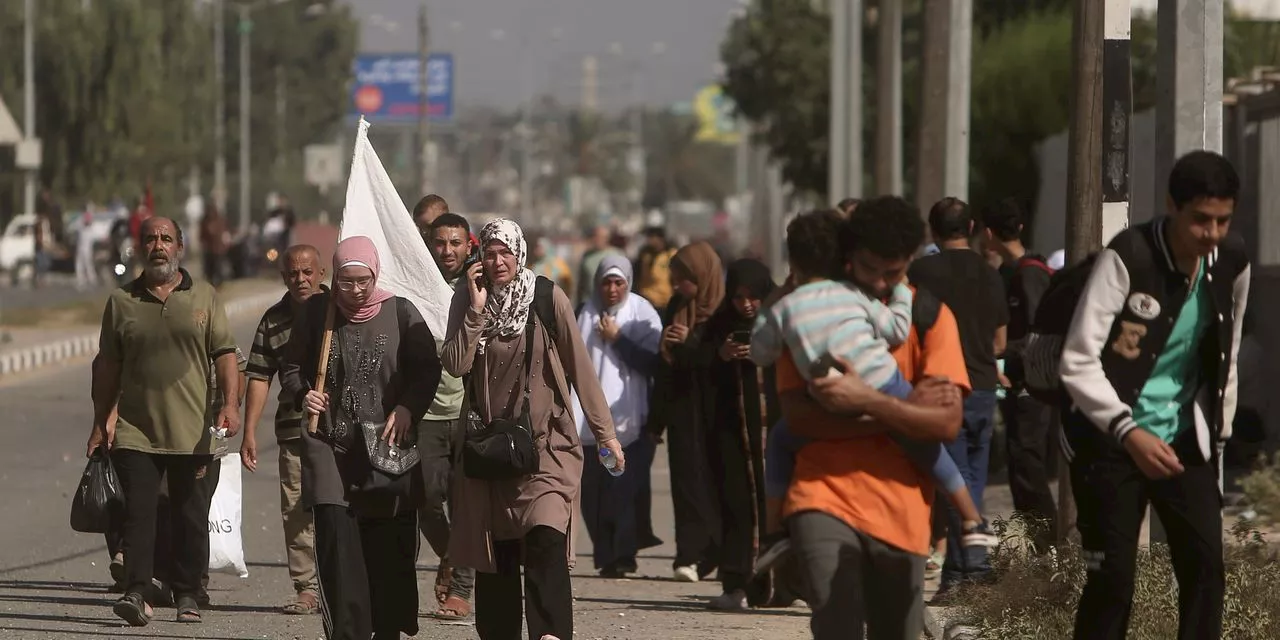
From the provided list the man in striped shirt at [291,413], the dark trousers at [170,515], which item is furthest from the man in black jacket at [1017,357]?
the dark trousers at [170,515]

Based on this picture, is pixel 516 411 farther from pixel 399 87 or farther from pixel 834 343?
pixel 399 87

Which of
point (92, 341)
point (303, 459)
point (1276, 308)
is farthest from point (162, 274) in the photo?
point (92, 341)

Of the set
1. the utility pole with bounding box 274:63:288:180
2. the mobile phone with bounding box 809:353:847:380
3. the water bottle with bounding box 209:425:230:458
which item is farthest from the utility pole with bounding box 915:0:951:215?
the utility pole with bounding box 274:63:288:180

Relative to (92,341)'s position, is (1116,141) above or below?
above

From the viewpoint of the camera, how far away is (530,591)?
7645 millimetres

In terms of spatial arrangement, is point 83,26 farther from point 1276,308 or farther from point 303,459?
point 303,459

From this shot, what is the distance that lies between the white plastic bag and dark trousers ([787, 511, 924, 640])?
4.37 meters

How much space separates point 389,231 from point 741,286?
1.99 metres

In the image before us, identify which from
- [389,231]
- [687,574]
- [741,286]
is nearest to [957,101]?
[687,574]

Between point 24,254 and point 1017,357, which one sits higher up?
point 1017,357

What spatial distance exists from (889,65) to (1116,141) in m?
17.2

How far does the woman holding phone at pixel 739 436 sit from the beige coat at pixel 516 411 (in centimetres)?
230

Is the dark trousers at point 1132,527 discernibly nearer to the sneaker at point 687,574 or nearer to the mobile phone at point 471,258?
the mobile phone at point 471,258

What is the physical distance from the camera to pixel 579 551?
13031 millimetres
